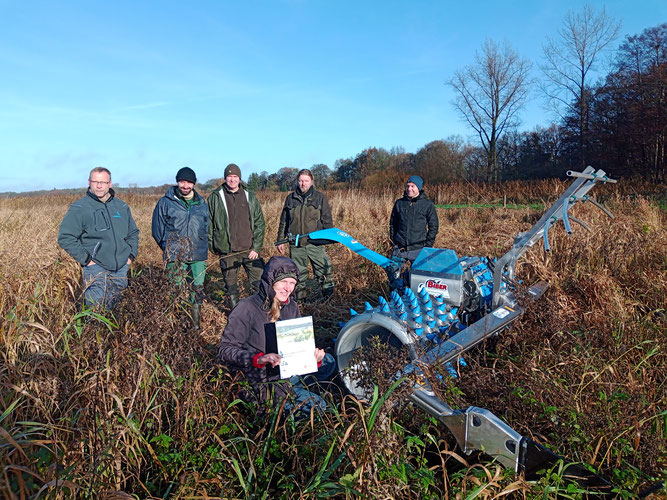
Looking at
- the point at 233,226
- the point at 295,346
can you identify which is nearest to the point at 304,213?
the point at 233,226

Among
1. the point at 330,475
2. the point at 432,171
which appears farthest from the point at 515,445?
the point at 432,171

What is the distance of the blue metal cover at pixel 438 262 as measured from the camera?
3420 mm

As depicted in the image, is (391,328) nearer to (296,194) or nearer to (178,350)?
(178,350)

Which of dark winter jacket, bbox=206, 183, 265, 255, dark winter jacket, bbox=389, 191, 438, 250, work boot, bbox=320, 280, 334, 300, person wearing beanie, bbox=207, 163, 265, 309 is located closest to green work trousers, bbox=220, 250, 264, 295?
person wearing beanie, bbox=207, 163, 265, 309

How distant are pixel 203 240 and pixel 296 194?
57.2 inches

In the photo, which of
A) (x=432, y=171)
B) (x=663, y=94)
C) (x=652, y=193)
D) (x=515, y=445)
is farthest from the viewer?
(x=432, y=171)

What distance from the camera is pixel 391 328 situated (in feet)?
9.87

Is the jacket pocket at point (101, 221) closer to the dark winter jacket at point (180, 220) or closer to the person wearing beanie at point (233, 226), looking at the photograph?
the dark winter jacket at point (180, 220)

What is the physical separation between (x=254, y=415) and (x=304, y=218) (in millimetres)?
3412

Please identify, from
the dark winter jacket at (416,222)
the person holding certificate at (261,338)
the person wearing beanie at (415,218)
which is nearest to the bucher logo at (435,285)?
the person holding certificate at (261,338)

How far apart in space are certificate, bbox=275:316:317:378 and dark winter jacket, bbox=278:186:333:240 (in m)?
3.26

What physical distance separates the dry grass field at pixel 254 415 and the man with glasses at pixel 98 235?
0.34 metres

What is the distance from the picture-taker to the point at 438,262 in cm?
350

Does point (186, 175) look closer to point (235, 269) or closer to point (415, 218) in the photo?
point (235, 269)
